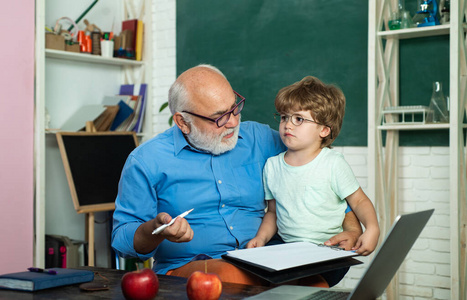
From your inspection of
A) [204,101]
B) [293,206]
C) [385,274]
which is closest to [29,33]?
[204,101]

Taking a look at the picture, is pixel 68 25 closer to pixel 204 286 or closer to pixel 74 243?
pixel 74 243

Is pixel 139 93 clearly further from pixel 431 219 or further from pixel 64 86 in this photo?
pixel 431 219

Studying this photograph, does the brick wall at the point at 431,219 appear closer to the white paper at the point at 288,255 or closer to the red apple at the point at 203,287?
the white paper at the point at 288,255

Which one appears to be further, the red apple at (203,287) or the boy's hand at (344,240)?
the boy's hand at (344,240)

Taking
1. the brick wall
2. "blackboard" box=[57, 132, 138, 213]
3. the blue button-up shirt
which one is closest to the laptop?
the blue button-up shirt

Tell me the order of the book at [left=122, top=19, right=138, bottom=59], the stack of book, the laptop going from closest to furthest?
the laptop → the stack of book → the book at [left=122, top=19, right=138, bottom=59]

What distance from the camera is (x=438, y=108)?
132 inches

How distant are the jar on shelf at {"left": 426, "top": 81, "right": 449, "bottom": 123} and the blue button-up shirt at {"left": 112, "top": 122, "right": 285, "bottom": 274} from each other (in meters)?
1.45

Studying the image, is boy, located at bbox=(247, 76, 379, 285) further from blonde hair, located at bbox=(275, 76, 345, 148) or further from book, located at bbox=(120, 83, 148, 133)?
book, located at bbox=(120, 83, 148, 133)

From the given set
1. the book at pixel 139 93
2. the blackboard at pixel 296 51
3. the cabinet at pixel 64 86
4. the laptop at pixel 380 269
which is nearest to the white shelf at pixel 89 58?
the cabinet at pixel 64 86

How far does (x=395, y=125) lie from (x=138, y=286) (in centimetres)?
239

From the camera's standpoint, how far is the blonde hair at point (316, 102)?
87.4 inches

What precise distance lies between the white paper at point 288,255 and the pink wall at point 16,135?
251 cm

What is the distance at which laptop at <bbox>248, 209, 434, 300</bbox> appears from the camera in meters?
1.31
